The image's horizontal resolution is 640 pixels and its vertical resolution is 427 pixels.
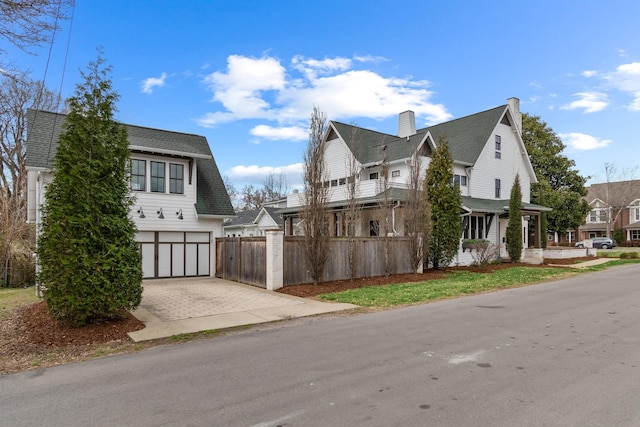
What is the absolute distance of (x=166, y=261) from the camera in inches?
691

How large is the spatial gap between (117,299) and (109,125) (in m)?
3.77

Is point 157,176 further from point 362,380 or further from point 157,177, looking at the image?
point 362,380

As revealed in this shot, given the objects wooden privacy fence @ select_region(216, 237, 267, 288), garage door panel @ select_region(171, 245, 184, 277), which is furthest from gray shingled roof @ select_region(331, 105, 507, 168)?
garage door panel @ select_region(171, 245, 184, 277)

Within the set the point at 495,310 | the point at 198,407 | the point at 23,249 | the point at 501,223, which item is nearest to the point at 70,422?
the point at 198,407

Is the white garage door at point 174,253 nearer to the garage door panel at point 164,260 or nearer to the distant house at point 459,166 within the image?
the garage door panel at point 164,260

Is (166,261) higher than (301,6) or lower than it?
lower

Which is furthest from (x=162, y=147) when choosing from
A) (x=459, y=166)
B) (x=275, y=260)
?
(x=459, y=166)

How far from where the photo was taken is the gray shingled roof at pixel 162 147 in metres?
15.0

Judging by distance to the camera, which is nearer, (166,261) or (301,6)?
(301,6)

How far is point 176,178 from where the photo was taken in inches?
702

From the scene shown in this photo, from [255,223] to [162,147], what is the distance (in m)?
21.5

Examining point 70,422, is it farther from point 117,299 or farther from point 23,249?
point 23,249

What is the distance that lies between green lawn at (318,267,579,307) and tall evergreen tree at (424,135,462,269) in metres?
1.18

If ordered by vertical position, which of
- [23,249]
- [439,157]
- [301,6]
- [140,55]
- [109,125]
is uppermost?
[301,6]
